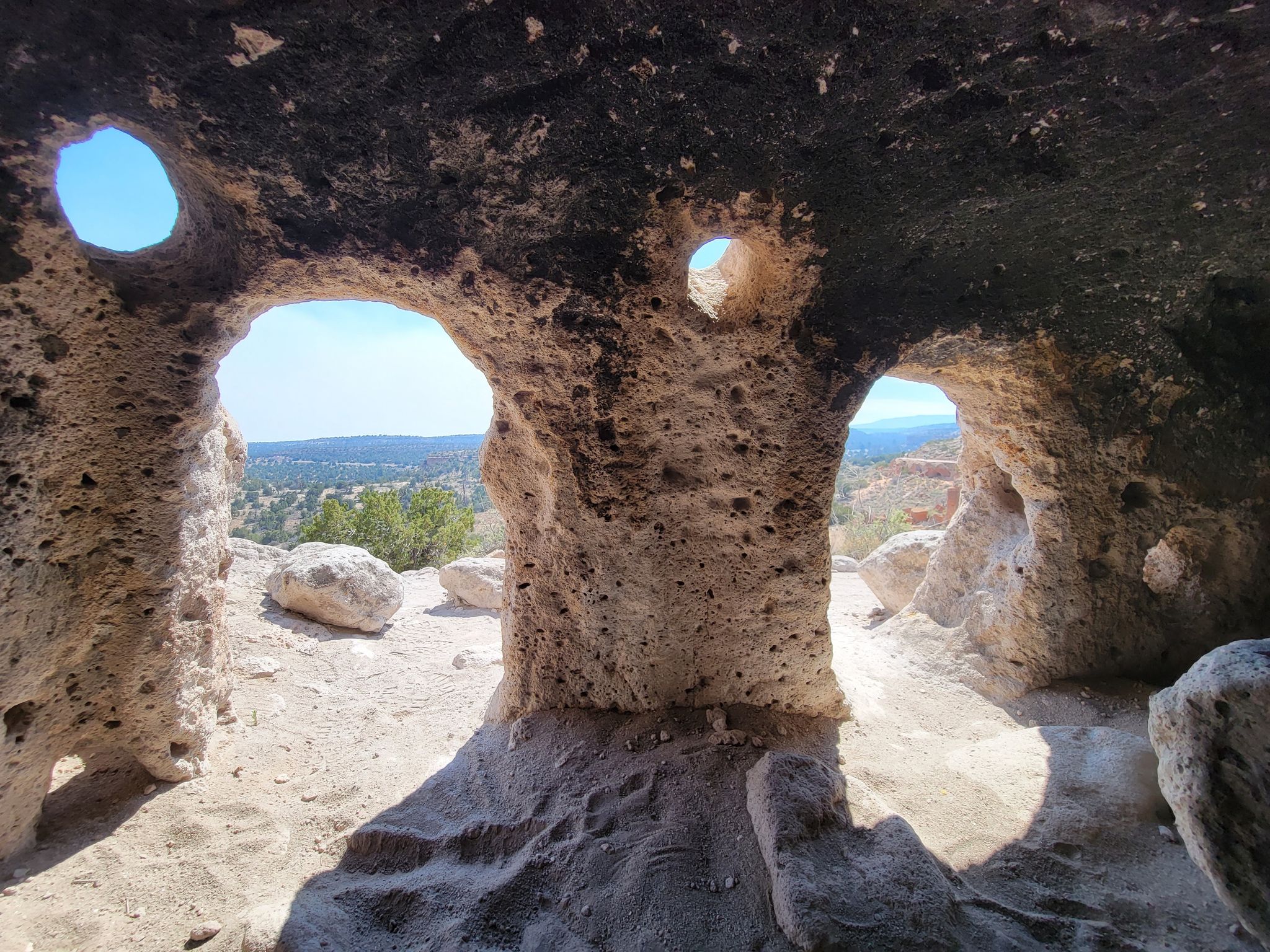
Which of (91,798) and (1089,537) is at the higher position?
(1089,537)

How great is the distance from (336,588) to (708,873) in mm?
4321

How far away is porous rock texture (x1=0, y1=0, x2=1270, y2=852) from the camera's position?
197 centimetres

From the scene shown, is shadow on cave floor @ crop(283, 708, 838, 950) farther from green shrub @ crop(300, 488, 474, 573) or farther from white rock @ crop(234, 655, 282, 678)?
green shrub @ crop(300, 488, 474, 573)

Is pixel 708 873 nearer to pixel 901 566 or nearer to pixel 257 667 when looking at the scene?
pixel 257 667

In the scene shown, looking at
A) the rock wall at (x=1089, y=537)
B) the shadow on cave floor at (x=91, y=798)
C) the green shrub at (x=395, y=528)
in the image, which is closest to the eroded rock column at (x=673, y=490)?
the rock wall at (x=1089, y=537)

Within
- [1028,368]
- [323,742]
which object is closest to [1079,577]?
[1028,368]

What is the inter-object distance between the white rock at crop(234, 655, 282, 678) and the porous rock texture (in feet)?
3.05

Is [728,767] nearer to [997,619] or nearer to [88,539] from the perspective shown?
[997,619]

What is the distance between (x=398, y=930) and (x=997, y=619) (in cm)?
371

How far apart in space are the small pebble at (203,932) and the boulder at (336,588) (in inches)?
134

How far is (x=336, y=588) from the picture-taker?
524cm

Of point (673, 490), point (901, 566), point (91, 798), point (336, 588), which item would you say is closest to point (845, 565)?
point (901, 566)

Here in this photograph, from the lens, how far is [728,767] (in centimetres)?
277

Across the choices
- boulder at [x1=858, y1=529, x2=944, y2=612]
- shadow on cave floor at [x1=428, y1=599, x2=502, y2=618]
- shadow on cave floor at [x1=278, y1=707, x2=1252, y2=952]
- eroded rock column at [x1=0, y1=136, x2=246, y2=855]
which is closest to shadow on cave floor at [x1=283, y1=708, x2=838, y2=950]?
shadow on cave floor at [x1=278, y1=707, x2=1252, y2=952]
